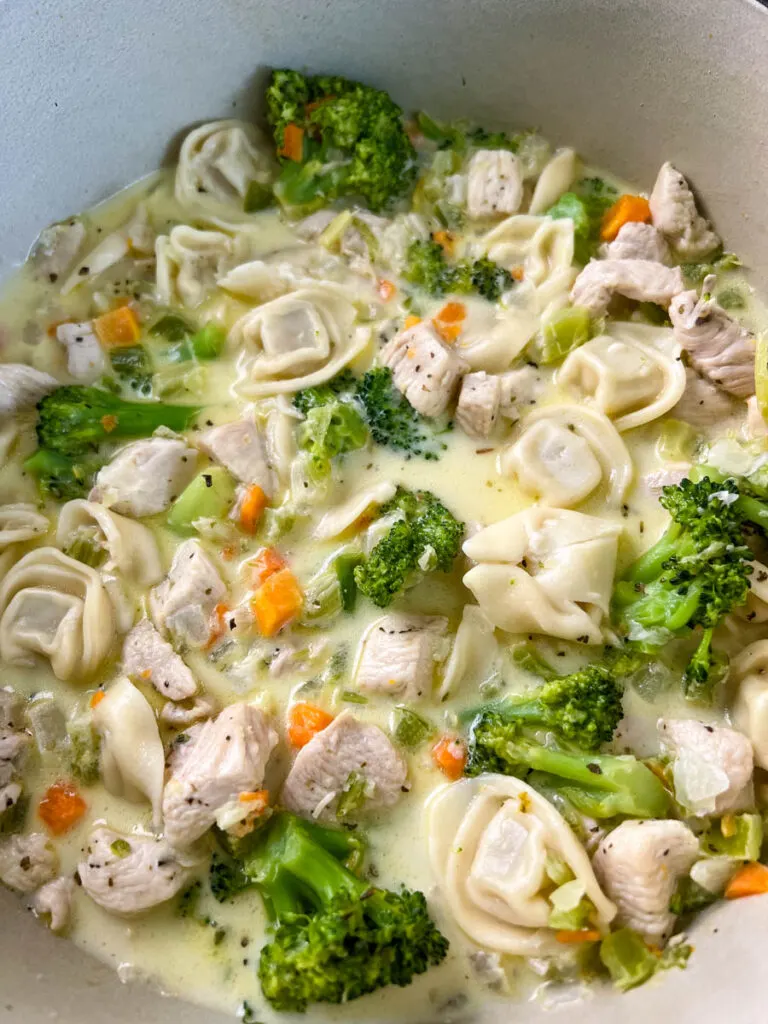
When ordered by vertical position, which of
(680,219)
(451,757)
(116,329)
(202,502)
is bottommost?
(451,757)

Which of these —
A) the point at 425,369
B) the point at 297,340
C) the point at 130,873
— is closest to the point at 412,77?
the point at 297,340

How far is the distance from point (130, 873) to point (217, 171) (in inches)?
113

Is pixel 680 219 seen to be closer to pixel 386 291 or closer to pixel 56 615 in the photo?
pixel 386 291

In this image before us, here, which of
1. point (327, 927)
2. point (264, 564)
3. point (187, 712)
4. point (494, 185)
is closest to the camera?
point (327, 927)

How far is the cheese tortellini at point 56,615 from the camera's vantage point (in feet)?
11.4

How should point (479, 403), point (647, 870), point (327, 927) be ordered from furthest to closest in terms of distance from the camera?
point (479, 403) < point (647, 870) < point (327, 927)

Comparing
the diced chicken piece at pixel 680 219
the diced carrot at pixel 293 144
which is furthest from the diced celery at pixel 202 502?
the diced chicken piece at pixel 680 219

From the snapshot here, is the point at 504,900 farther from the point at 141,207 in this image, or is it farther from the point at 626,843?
the point at 141,207

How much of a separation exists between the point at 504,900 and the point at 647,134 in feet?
9.88

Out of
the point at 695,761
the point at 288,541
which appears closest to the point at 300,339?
the point at 288,541

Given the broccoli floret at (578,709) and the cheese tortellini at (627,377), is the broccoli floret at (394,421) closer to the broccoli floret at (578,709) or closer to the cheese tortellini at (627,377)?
the cheese tortellini at (627,377)

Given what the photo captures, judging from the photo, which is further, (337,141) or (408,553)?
(337,141)

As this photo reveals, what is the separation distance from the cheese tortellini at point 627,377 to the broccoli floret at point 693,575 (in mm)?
459

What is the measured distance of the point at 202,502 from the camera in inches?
146
